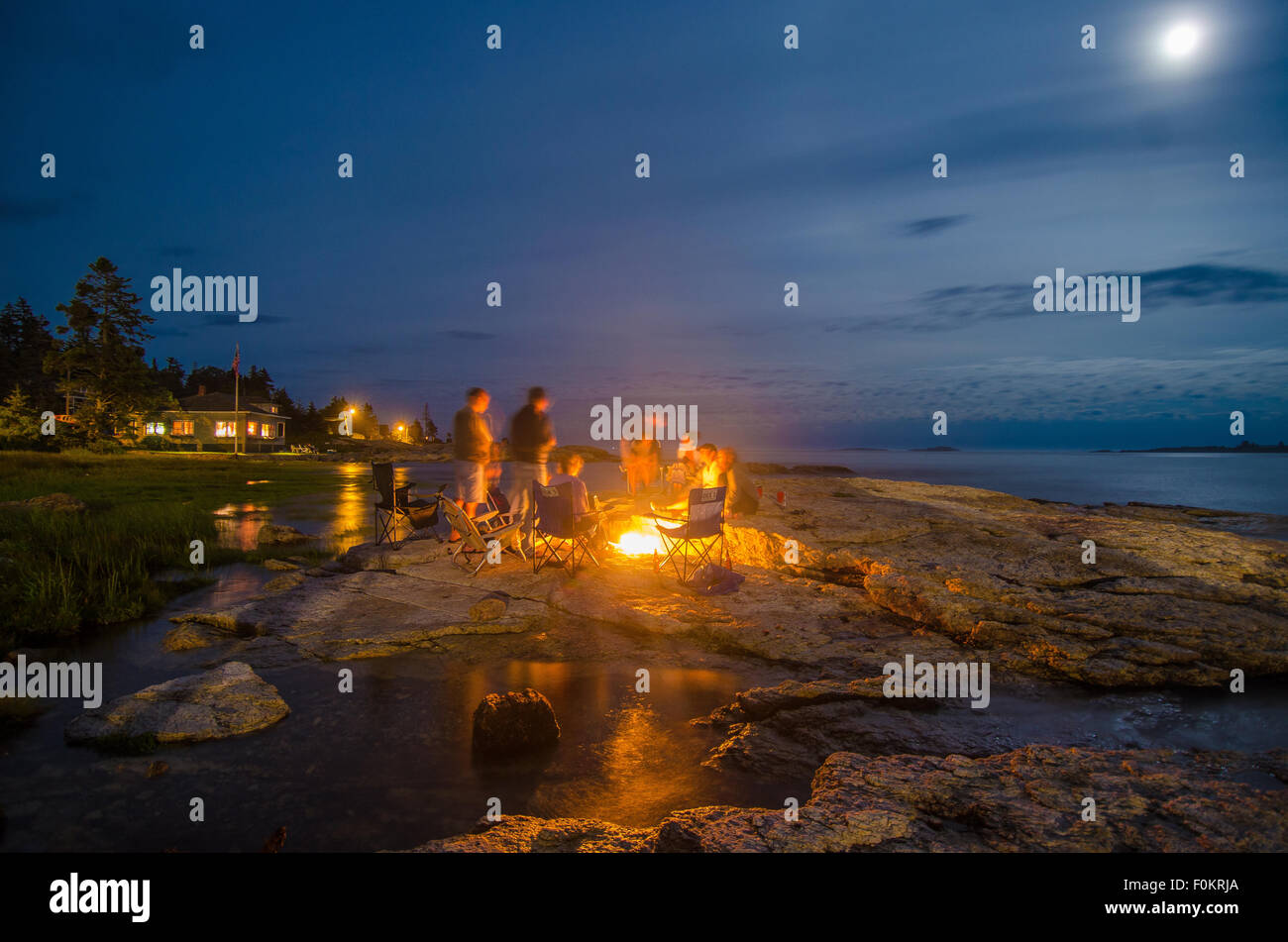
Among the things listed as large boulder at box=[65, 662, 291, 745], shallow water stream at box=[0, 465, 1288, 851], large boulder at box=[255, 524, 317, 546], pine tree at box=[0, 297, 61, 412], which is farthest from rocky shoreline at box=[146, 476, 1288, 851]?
pine tree at box=[0, 297, 61, 412]

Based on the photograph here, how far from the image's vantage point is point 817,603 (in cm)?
739

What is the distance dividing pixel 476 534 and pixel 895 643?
576cm

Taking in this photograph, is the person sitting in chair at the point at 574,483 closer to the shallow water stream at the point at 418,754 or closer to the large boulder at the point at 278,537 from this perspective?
the shallow water stream at the point at 418,754

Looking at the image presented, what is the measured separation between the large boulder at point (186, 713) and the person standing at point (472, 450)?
4.05 meters

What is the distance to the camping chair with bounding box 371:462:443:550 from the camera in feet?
34.9

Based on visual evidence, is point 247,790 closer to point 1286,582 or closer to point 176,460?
point 1286,582

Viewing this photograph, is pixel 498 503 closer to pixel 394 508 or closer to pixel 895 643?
pixel 394 508

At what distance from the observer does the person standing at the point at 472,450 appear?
877cm

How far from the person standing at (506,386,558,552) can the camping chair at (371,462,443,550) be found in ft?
8.80

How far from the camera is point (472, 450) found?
894 cm

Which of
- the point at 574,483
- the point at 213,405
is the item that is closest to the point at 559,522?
the point at 574,483

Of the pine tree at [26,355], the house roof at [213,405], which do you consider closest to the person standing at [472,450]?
the pine tree at [26,355]

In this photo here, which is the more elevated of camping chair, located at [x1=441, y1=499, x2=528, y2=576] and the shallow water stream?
camping chair, located at [x1=441, y1=499, x2=528, y2=576]

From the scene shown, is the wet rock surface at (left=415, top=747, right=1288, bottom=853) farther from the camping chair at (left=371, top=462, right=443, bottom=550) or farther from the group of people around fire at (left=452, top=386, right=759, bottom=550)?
the camping chair at (left=371, top=462, right=443, bottom=550)
